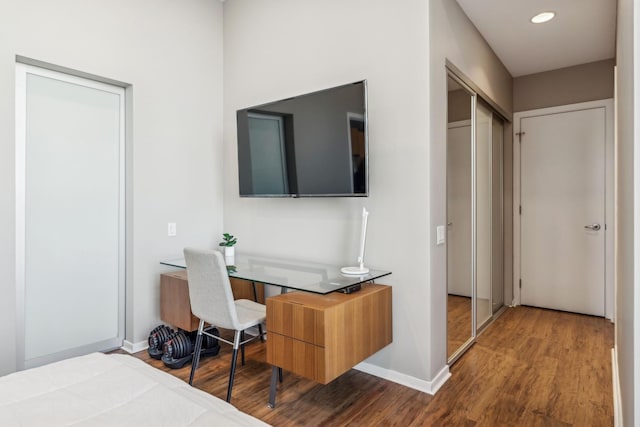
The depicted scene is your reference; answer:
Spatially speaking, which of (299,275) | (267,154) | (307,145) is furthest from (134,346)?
(307,145)

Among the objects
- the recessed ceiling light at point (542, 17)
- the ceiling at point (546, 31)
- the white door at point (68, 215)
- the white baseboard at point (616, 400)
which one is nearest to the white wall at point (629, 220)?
the white baseboard at point (616, 400)

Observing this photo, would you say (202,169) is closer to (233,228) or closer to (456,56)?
(233,228)

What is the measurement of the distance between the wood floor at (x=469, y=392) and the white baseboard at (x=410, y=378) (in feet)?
0.13

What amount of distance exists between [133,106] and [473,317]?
10.6ft

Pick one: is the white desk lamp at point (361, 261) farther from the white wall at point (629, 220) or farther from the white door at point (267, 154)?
the white wall at point (629, 220)

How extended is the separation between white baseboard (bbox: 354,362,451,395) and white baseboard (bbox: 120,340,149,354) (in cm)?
170

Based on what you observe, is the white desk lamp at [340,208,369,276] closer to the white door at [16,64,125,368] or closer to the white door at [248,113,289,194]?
the white door at [248,113,289,194]

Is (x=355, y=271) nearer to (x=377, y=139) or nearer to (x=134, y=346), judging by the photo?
(x=377, y=139)

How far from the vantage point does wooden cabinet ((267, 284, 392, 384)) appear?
190 centimetres

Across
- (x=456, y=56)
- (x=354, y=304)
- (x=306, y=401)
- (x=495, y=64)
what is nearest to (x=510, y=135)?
(x=495, y=64)

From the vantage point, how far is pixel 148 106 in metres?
2.99

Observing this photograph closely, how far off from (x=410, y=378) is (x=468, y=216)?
57.0 inches

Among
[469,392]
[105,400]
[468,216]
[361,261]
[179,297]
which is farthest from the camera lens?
[468,216]

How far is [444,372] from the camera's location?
8.11 ft
